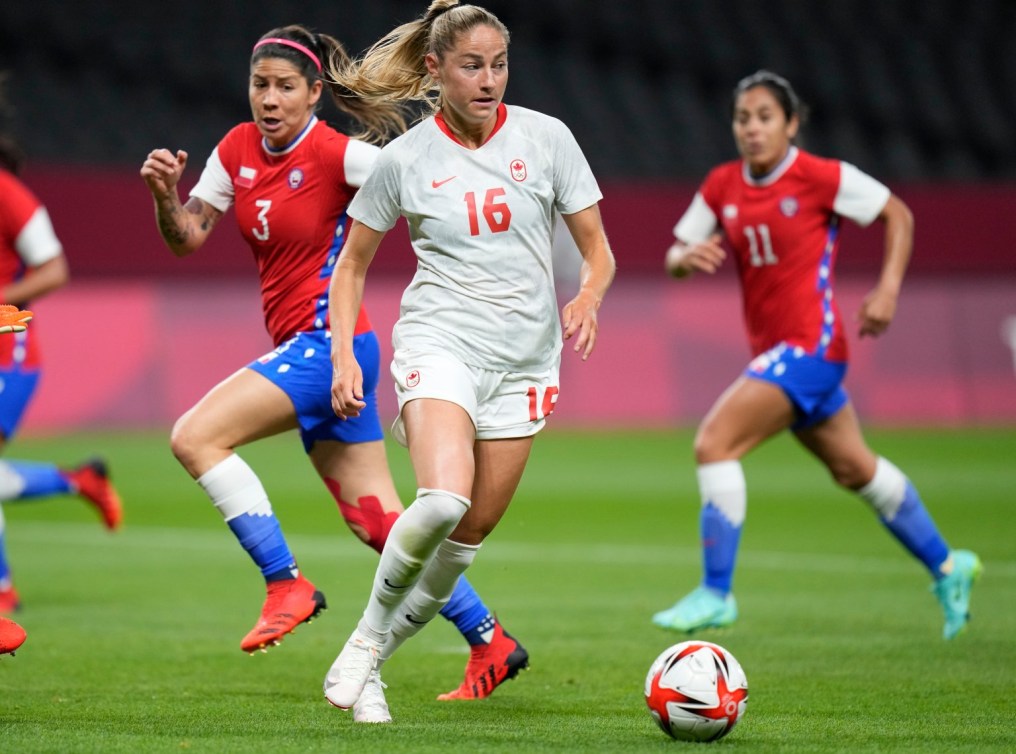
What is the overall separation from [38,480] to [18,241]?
1.59 meters

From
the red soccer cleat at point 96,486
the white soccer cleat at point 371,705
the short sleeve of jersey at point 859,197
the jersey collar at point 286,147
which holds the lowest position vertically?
the red soccer cleat at point 96,486

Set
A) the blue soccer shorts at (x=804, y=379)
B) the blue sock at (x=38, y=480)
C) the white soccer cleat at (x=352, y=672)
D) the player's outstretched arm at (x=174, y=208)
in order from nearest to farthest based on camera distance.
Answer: the white soccer cleat at (x=352, y=672), the player's outstretched arm at (x=174, y=208), the blue soccer shorts at (x=804, y=379), the blue sock at (x=38, y=480)

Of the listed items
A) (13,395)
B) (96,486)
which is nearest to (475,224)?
(13,395)

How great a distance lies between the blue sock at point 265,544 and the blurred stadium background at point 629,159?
44.4 feet

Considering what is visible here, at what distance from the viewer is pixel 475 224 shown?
17.0 feet

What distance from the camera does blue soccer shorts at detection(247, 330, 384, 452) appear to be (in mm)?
5785

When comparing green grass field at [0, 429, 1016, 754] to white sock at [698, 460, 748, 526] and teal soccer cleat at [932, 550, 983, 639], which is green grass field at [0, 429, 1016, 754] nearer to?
teal soccer cleat at [932, 550, 983, 639]

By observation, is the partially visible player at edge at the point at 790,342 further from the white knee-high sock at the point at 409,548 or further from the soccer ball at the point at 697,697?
the soccer ball at the point at 697,697

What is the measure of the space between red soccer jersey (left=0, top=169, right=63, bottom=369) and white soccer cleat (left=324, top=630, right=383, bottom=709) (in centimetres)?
355

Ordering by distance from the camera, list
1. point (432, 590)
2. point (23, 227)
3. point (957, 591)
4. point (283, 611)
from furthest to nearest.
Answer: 1. point (23, 227)
2. point (957, 591)
3. point (283, 611)
4. point (432, 590)

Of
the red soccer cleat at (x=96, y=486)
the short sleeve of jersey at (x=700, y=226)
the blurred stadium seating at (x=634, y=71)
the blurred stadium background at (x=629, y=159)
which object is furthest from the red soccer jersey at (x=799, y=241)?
the blurred stadium seating at (x=634, y=71)

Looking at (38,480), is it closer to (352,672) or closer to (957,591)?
(352,672)

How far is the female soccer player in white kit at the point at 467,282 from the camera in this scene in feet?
16.8

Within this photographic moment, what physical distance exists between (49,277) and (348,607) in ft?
7.46
